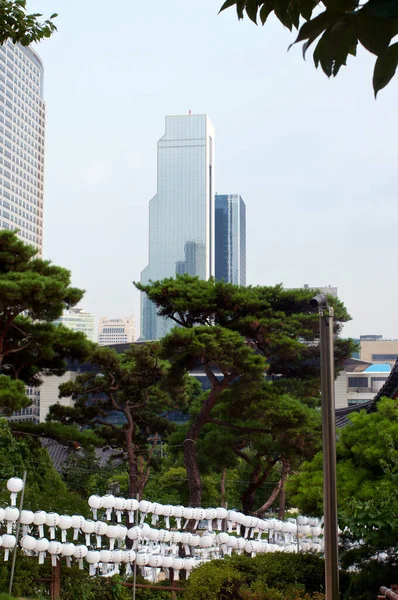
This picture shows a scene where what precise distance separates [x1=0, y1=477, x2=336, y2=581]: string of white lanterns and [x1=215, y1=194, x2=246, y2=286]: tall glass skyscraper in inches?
4320

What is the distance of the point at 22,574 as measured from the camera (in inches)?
344

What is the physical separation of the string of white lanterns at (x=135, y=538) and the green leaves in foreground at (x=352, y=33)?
26.3 feet

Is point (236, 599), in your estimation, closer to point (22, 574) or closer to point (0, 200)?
point (22, 574)

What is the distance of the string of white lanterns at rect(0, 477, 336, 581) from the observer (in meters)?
8.45

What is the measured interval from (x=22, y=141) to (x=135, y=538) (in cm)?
5889

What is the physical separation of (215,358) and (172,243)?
98.8 meters

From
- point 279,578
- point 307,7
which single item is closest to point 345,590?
point 279,578

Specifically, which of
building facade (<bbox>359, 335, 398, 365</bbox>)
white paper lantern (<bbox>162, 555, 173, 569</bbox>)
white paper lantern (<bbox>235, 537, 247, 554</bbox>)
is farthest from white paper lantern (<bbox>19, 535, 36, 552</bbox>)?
building facade (<bbox>359, 335, 398, 365</bbox>)

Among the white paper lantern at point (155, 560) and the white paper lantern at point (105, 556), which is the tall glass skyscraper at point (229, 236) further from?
the white paper lantern at point (105, 556)

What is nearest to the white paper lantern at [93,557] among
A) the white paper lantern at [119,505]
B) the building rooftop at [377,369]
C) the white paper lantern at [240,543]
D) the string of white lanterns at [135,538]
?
the string of white lanterns at [135,538]

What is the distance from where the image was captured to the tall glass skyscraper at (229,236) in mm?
120562

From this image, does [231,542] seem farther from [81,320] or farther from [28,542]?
[81,320]

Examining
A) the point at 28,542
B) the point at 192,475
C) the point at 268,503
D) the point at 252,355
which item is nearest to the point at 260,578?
the point at 28,542

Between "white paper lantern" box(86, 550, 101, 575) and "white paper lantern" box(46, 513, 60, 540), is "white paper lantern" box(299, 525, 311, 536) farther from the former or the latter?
"white paper lantern" box(46, 513, 60, 540)
